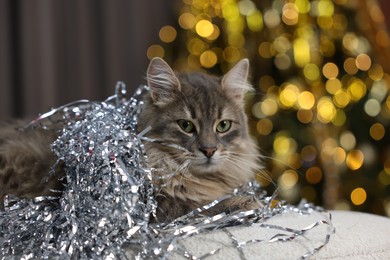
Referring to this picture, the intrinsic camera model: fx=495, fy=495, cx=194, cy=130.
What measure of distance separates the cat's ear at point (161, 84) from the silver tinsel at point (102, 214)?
0.23 metres

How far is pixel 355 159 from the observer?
2.53m

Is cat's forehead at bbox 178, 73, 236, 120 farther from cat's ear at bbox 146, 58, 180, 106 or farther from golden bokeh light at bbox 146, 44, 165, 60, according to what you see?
golden bokeh light at bbox 146, 44, 165, 60

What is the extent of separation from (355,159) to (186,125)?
4.78 ft

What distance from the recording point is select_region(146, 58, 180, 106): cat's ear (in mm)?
1364

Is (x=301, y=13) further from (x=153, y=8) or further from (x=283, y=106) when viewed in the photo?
(x=153, y=8)

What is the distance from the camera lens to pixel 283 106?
99.5 inches

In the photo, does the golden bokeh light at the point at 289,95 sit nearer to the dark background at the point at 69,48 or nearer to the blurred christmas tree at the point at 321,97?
the blurred christmas tree at the point at 321,97

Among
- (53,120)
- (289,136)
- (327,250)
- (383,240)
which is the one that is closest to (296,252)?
(327,250)

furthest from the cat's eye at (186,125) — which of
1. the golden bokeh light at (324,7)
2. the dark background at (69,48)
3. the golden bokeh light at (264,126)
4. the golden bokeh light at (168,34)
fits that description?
the dark background at (69,48)

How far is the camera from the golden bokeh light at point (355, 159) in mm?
2513

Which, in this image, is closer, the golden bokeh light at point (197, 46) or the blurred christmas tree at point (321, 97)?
the blurred christmas tree at point (321, 97)

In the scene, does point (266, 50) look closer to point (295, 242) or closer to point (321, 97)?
point (321, 97)

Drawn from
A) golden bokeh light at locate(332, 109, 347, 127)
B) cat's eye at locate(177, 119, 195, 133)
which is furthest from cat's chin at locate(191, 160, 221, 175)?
golden bokeh light at locate(332, 109, 347, 127)

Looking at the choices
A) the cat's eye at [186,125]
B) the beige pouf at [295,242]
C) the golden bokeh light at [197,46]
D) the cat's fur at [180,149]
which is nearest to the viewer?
the beige pouf at [295,242]
